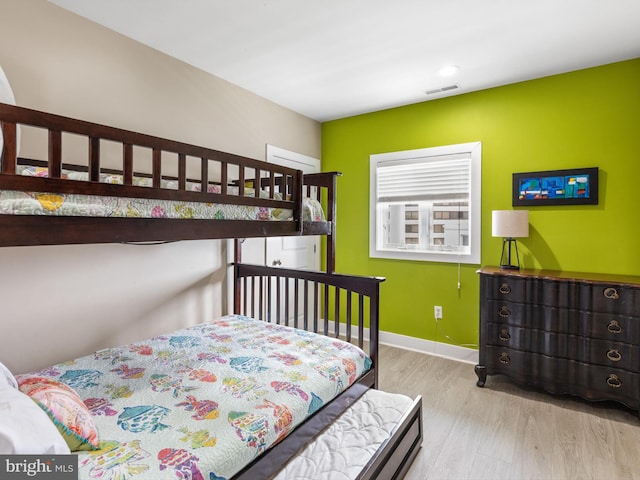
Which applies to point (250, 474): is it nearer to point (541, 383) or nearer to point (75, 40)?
point (541, 383)

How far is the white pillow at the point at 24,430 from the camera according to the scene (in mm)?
808

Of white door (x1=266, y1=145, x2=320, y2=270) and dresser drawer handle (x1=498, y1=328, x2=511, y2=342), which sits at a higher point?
white door (x1=266, y1=145, x2=320, y2=270)

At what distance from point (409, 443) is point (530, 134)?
2533 millimetres

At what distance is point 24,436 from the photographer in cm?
84

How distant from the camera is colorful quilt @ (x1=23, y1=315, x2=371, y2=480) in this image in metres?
1.10

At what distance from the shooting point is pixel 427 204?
10.9ft

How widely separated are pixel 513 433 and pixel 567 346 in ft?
2.44

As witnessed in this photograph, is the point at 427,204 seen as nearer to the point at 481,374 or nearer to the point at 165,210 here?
the point at 481,374

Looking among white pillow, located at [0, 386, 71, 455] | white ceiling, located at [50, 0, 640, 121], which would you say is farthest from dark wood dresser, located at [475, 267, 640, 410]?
white pillow, located at [0, 386, 71, 455]

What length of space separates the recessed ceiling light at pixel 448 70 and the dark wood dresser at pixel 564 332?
1.57 metres

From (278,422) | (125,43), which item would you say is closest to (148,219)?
(278,422)

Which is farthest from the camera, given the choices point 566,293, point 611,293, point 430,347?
point 430,347

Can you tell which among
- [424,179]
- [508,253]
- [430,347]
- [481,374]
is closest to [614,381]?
[481,374]

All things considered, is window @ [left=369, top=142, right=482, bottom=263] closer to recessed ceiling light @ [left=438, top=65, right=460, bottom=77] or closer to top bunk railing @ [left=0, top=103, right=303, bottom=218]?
recessed ceiling light @ [left=438, top=65, right=460, bottom=77]
